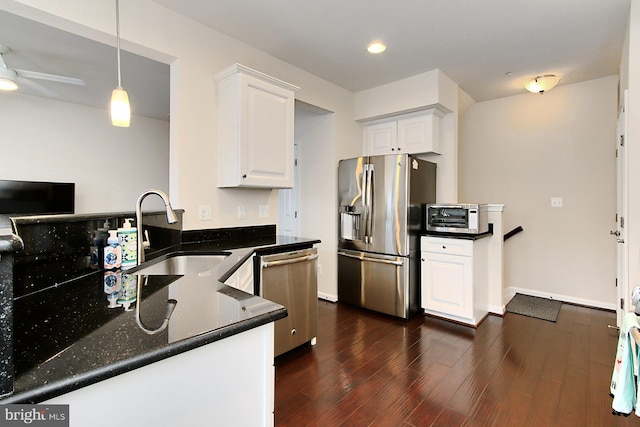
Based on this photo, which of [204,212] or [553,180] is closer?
[204,212]

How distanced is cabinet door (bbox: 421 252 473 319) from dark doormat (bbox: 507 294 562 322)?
834mm

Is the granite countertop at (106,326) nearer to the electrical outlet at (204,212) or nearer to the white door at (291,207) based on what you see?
the electrical outlet at (204,212)

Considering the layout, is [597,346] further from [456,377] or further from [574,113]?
[574,113]

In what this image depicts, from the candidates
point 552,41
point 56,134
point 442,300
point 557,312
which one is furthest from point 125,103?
point 557,312

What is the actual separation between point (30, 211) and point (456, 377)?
5109mm

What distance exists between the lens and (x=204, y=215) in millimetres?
2555

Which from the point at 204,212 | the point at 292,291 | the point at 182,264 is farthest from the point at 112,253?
the point at 292,291

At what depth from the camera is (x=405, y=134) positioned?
3791mm

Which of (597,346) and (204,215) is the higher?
(204,215)

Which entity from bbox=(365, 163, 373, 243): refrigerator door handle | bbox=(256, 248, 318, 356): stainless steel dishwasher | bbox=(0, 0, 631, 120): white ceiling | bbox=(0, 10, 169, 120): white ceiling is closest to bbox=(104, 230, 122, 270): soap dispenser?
bbox=(256, 248, 318, 356): stainless steel dishwasher

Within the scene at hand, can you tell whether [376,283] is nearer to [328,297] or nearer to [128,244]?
[328,297]

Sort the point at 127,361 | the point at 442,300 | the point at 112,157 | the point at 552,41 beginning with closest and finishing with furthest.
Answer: the point at 127,361 < the point at 552,41 < the point at 442,300 < the point at 112,157

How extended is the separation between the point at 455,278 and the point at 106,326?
3.02 m

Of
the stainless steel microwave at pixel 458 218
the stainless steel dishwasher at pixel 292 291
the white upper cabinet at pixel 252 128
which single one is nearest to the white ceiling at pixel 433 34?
the white upper cabinet at pixel 252 128
